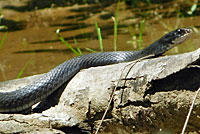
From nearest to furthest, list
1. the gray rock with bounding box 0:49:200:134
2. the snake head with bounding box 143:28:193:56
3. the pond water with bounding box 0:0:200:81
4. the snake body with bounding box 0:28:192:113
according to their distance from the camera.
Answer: the gray rock with bounding box 0:49:200:134 < the snake body with bounding box 0:28:192:113 < the snake head with bounding box 143:28:193:56 < the pond water with bounding box 0:0:200:81

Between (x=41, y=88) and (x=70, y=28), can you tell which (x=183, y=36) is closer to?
(x=41, y=88)

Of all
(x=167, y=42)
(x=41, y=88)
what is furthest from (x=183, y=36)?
(x=41, y=88)

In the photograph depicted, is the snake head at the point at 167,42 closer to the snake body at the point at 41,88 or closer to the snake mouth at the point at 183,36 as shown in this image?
the snake mouth at the point at 183,36

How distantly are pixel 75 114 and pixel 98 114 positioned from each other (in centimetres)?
23

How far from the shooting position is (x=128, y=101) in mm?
4020

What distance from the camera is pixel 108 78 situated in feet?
13.8

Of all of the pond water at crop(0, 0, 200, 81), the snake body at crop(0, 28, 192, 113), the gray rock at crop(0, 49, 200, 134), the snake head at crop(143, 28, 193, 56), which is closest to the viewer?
the gray rock at crop(0, 49, 200, 134)

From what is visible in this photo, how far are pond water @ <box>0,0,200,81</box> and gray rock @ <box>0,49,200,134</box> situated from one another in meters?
3.24

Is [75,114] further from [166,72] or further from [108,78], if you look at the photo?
[166,72]

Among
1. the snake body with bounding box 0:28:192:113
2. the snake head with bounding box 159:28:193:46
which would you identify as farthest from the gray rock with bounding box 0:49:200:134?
the snake head with bounding box 159:28:193:46

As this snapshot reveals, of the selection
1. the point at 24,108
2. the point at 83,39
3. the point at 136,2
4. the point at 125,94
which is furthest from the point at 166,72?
the point at 136,2

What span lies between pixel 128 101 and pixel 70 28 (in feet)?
24.8

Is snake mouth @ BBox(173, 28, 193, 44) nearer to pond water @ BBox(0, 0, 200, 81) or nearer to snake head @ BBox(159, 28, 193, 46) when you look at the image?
snake head @ BBox(159, 28, 193, 46)

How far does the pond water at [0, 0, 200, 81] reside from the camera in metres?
8.42
